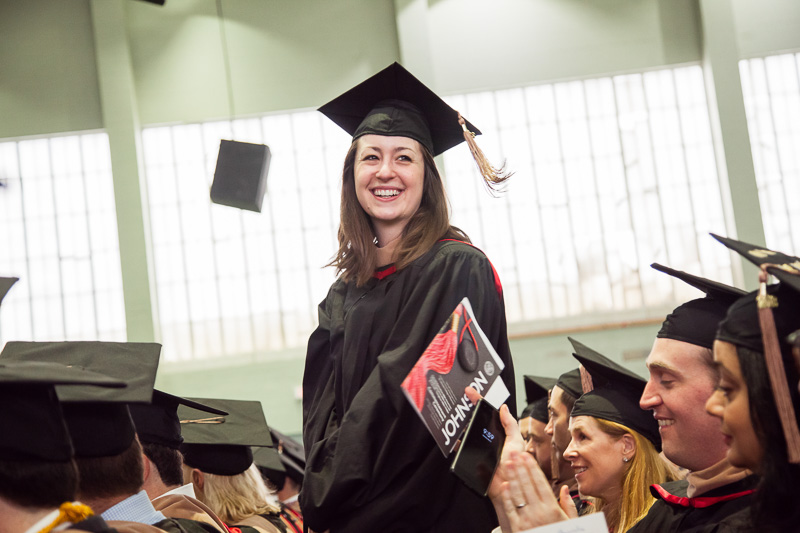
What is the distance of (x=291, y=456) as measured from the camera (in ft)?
22.8

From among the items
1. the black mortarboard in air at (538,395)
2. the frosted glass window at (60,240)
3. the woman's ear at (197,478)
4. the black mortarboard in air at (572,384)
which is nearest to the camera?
the woman's ear at (197,478)

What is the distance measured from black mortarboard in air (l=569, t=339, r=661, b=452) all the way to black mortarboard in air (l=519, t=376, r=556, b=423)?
1.34 m

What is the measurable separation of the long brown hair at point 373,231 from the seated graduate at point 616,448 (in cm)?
103

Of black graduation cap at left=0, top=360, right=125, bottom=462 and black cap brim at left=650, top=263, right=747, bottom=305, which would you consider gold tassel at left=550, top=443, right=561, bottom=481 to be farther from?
black graduation cap at left=0, top=360, right=125, bottom=462

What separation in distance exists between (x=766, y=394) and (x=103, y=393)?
5.17 feet

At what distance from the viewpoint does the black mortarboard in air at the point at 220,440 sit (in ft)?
12.7

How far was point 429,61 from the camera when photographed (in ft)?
35.2

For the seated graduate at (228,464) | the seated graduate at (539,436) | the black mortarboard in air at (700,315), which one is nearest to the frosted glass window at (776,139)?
the seated graduate at (539,436)

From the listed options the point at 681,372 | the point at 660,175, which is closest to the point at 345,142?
the point at 660,175

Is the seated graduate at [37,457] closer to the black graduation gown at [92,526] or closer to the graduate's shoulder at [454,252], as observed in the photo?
the black graduation gown at [92,526]

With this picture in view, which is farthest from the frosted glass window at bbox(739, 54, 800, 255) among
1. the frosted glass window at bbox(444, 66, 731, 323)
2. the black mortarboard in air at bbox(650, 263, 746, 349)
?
the black mortarboard in air at bbox(650, 263, 746, 349)

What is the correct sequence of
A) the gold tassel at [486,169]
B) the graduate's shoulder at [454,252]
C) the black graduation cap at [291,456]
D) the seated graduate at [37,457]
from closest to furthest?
the seated graduate at [37,457], the graduate's shoulder at [454,252], the gold tassel at [486,169], the black graduation cap at [291,456]

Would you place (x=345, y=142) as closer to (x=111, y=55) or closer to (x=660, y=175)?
(x=111, y=55)

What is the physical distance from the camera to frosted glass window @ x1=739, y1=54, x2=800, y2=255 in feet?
34.8
